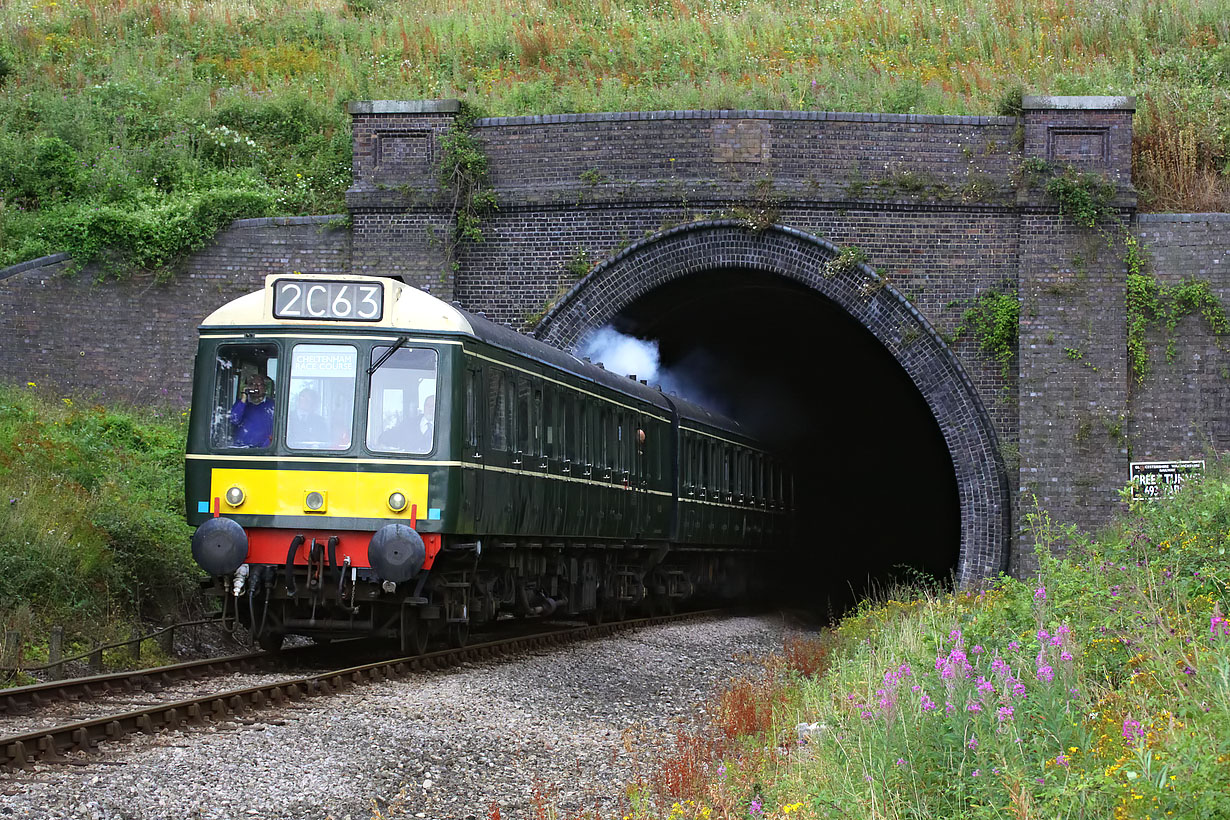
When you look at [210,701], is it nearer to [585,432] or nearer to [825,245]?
[585,432]

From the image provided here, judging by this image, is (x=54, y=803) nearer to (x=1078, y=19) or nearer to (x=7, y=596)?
(x=7, y=596)

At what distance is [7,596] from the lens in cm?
1157

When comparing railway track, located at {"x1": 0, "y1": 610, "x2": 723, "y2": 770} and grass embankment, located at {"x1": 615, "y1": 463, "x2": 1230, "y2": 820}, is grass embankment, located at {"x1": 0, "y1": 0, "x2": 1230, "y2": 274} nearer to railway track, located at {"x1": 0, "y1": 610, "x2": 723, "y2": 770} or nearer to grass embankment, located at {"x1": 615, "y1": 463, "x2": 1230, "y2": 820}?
railway track, located at {"x1": 0, "y1": 610, "x2": 723, "y2": 770}

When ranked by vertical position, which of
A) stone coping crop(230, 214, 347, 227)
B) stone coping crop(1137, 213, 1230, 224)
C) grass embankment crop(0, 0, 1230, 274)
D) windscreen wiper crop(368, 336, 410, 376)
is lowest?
windscreen wiper crop(368, 336, 410, 376)

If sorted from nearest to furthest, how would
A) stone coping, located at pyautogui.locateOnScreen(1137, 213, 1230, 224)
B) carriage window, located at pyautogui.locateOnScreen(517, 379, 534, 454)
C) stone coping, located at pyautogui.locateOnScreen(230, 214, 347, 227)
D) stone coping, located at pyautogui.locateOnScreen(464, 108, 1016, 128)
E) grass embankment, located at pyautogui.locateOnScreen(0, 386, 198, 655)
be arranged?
grass embankment, located at pyautogui.locateOnScreen(0, 386, 198, 655) → carriage window, located at pyautogui.locateOnScreen(517, 379, 534, 454) → stone coping, located at pyautogui.locateOnScreen(1137, 213, 1230, 224) → stone coping, located at pyautogui.locateOnScreen(464, 108, 1016, 128) → stone coping, located at pyautogui.locateOnScreen(230, 214, 347, 227)

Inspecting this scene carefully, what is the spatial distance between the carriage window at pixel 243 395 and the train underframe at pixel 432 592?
3.70 feet

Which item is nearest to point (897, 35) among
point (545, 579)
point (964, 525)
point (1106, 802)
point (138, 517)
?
point (964, 525)

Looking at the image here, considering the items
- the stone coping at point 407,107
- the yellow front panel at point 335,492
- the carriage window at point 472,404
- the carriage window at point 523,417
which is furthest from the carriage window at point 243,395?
the stone coping at point 407,107

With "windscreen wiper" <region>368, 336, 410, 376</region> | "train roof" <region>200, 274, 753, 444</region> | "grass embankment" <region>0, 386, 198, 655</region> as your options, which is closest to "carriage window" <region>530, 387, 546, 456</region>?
"train roof" <region>200, 274, 753, 444</region>

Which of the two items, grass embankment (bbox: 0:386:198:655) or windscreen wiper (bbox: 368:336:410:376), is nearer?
windscreen wiper (bbox: 368:336:410:376)

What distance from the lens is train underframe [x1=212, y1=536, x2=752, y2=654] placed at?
37.2 ft

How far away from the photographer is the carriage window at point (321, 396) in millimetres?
11508

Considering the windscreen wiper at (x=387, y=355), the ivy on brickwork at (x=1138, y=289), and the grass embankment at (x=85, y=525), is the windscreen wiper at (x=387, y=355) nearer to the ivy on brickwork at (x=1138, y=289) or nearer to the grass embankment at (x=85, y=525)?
the grass embankment at (x=85, y=525)

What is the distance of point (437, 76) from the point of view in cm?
2762
